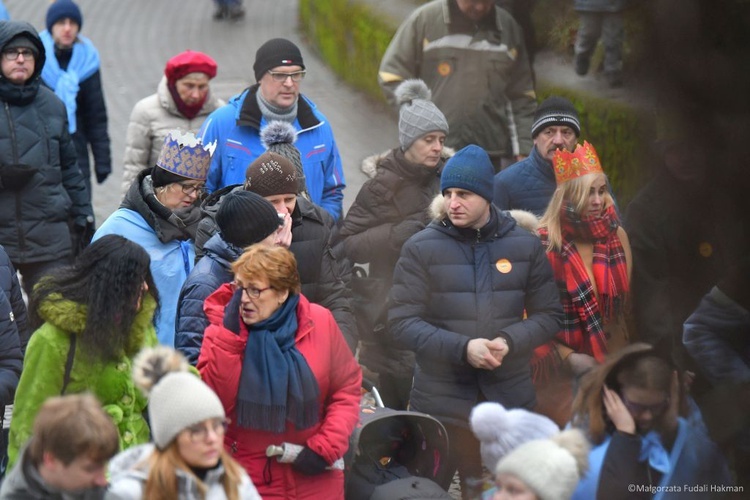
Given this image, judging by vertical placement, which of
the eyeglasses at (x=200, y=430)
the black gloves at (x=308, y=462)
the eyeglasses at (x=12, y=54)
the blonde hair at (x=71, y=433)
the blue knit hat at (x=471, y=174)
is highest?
the eyeglasses at (x=12, y=54)

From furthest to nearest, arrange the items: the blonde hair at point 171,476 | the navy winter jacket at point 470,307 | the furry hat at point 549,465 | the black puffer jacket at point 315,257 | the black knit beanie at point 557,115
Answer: the black knit beanie at point 557,115, the black puffer jacket at point 315,257, the navy winter jacket at point 470,307, the furry hat at point 549,465, the blonde hair at point 171,476

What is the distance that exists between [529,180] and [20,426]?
322 cm

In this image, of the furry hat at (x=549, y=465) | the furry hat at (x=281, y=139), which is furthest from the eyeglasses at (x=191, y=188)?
the furry hat at (x=549, y=465)

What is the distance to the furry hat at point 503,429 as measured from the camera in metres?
4.96

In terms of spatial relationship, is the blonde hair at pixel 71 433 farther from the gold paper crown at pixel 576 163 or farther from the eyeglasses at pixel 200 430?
the gold paper crown at pixel 576 163

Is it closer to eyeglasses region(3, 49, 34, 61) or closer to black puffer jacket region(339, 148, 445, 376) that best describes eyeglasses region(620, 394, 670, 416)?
black puffer jacket region(339, 148, 445, 376)

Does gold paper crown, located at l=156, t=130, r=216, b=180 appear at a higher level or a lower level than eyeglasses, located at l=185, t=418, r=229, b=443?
higher

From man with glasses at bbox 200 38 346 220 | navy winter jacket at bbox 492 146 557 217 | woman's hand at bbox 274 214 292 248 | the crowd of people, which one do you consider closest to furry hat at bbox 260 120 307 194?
the crowd of people

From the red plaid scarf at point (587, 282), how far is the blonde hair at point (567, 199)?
0.09ft

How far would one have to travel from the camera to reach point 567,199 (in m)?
6.56

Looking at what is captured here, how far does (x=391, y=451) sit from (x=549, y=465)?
1.45 metres

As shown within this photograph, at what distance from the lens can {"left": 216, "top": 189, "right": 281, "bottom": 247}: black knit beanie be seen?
18.9 ft

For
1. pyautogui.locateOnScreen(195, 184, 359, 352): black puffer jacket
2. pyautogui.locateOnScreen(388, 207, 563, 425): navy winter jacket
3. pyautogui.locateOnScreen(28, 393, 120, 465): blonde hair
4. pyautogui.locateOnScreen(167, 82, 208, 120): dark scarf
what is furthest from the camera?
pyautogui.locateOnScreen(167, 82, 208, 120): dark scarf

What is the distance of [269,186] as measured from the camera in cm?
620
